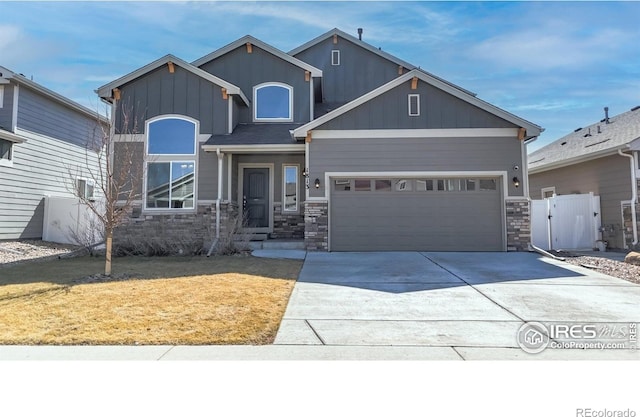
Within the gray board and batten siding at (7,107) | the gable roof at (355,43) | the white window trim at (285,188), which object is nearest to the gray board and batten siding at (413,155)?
the white window trim at (285,188)

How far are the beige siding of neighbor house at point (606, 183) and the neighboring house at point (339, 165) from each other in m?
3.75

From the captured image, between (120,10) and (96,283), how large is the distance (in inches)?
256

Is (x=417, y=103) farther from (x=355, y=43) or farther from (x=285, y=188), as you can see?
(x=355, y=43)

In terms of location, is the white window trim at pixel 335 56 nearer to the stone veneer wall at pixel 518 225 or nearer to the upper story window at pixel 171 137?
the upper story window at pixel 171 137

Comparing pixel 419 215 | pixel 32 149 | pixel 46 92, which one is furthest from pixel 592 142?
pixel 32 149

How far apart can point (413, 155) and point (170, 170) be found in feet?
25.6

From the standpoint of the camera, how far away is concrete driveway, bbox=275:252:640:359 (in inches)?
167

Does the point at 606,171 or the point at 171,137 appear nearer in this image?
the point at 171,137

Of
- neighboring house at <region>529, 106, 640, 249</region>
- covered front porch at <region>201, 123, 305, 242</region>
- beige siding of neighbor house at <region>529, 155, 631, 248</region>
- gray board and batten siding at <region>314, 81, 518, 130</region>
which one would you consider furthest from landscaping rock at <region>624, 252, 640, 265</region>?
covered front porch at <region>201, 123, 305, 242</region>

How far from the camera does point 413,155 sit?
1152 cm

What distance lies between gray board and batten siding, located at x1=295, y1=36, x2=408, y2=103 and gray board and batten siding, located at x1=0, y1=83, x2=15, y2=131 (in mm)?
10706

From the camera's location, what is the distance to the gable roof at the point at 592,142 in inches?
506

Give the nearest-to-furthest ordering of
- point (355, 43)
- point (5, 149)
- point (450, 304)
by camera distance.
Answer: point (450, 304) → point (5, 149) → point (355, 43)

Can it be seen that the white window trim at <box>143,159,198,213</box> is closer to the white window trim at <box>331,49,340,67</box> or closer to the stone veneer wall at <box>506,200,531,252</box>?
the white window trim at <box>331,49,340,67</box>
